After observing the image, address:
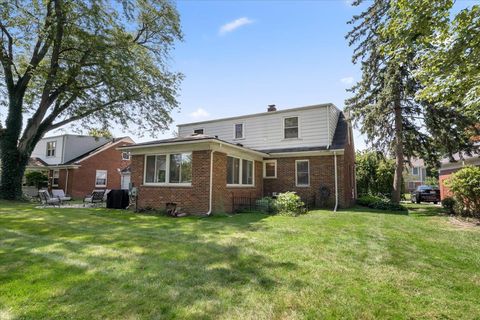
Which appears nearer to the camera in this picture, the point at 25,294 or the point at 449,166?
the point at 25,294

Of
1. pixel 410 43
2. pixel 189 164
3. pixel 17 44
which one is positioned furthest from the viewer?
pixel 17 44

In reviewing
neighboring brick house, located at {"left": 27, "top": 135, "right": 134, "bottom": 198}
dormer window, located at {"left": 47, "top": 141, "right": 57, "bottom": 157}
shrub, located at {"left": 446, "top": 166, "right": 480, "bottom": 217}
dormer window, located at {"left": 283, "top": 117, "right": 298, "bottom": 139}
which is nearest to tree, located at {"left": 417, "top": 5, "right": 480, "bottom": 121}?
shrub, located at {"left": 446, "top": 166, "right": 480, "bottom": 217}

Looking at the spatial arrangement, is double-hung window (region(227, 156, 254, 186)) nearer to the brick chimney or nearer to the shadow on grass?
the brick chimney

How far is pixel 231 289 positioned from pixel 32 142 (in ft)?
63.0

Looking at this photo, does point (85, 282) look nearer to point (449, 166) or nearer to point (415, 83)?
point (415, 83)

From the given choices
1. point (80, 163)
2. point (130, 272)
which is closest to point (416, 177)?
point (80, 163)

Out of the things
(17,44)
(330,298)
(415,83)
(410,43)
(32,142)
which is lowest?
(330,298)

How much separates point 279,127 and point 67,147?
70.6ft

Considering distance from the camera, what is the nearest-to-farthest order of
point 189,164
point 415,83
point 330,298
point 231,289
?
point 330,298 < point 231,289 < point 189,164 < point 415,83

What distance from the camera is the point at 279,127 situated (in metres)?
16.8

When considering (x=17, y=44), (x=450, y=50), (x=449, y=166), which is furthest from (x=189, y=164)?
(x=449, y=166)

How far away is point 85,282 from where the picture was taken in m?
3.95

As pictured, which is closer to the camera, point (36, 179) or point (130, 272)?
point (130, 272)

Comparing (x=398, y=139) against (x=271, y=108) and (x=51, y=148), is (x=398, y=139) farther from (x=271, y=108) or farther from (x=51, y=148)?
(x=51, y=148)
